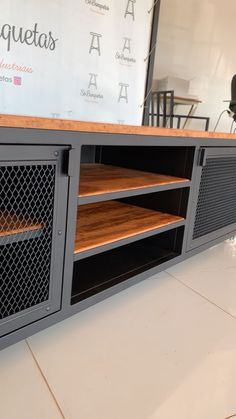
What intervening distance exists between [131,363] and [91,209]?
0.58 meters

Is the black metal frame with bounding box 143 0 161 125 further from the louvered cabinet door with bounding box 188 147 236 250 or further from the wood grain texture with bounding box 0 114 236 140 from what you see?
the wood grain texture with bounding box 0 114 236 140

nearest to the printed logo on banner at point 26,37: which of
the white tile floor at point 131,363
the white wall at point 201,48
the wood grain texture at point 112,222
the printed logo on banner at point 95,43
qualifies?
the printed logo on banner at point 95,43

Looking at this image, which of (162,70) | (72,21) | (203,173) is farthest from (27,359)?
(162,70)

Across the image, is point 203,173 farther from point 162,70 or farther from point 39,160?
point 162,70

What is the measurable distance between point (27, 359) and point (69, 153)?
0.51 metres

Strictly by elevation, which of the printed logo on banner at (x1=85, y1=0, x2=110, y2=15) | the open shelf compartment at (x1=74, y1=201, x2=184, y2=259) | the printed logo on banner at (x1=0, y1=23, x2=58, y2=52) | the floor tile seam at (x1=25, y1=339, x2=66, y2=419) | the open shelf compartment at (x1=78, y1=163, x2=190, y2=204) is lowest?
the floor tile seam at (x1=25, y1=339, x2=66, y2=419)

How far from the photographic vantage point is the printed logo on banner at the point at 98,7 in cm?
135

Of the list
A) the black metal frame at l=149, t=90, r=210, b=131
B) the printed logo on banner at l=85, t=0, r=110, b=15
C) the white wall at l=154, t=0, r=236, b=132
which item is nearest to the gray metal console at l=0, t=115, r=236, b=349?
the printed logo on banner at l=85, t=0, r=110, b=15

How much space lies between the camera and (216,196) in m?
1.36

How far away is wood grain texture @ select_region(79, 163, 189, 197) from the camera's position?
849 millimetres

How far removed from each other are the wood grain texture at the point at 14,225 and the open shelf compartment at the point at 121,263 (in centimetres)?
26

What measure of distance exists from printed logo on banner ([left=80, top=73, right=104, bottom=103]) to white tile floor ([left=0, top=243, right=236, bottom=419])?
890 mm

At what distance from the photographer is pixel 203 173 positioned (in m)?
1.20

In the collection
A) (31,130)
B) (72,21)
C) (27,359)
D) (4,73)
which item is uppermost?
(72,21)
